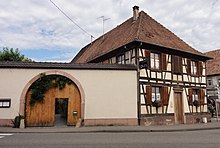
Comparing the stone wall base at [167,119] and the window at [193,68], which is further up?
the window at [193,68]

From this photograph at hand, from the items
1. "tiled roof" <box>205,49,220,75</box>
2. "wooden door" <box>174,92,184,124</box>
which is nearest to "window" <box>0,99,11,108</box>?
"wooden door" <box>174,92,184,124</box>

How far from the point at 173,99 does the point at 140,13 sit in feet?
27.2

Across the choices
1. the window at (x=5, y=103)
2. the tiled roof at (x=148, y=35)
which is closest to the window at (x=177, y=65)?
the tiled roof at (x=148, y=35)

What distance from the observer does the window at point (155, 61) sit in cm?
1749

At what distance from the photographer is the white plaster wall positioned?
14.5 metres

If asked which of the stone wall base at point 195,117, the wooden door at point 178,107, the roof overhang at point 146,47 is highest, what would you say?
the roof overhang at point 146,47

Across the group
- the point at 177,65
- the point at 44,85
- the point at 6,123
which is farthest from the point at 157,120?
the point at 6,123

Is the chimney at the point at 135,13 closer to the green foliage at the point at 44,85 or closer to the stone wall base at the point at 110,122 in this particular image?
the green foliage at the point at 44,85

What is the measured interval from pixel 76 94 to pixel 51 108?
5.89ft

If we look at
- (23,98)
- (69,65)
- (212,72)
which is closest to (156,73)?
(69,65)

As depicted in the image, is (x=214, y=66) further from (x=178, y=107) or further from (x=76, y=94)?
(x=76, y=94)

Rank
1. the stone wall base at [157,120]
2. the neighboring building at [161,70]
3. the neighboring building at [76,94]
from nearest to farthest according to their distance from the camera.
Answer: the neighboring building at [76,94] → the stone wall base at [157,120] → the neighboring building at [161,70]

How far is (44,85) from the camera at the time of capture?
14852 millimetres

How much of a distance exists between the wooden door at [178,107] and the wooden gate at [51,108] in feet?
26.0
